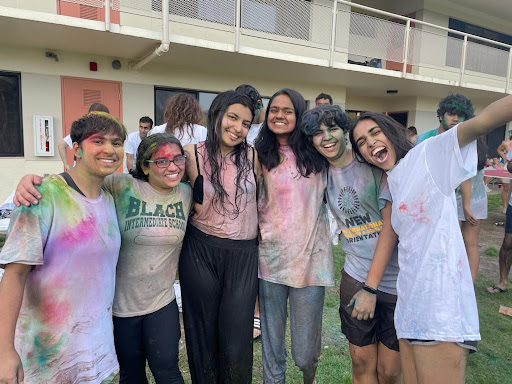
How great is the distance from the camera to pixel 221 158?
6.92 ft

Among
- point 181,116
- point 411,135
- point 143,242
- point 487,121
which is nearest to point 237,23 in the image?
point 181,116

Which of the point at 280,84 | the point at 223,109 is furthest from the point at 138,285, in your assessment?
the point at 280,84

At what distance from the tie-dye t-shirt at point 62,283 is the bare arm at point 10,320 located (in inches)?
2.4

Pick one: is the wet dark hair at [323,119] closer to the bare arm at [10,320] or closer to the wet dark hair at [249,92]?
the wet dark hair at [249,92]

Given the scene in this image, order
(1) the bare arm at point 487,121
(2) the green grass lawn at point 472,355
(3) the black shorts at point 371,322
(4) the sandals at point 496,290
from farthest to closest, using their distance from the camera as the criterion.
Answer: (4) the sandals at point 496,290 → (2) the green grass lawn at point 472,355 → (3) the black shorts at point 371,322 → (1) the bare arm at point 487,121

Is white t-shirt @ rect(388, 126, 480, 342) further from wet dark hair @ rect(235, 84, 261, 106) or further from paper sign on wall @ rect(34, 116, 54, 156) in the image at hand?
paper sign on wall @ rect(34, 116, 54, 156)

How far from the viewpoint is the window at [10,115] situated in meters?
6.96

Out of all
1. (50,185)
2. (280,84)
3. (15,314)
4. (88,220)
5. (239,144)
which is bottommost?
(15,314)

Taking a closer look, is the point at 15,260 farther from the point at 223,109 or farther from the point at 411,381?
the point at 411,381

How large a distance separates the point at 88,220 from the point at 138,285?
1.59 ft

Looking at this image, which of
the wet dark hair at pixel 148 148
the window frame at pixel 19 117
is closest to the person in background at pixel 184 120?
the wet dark hair at pixel 148 148

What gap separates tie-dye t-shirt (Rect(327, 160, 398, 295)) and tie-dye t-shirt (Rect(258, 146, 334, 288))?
15cm

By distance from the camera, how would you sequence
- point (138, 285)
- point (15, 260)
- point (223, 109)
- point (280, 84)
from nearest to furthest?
point (15, 260), point (138, 285), point (223, 109), point (280, 84)

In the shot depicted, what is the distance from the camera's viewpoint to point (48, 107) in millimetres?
7215
